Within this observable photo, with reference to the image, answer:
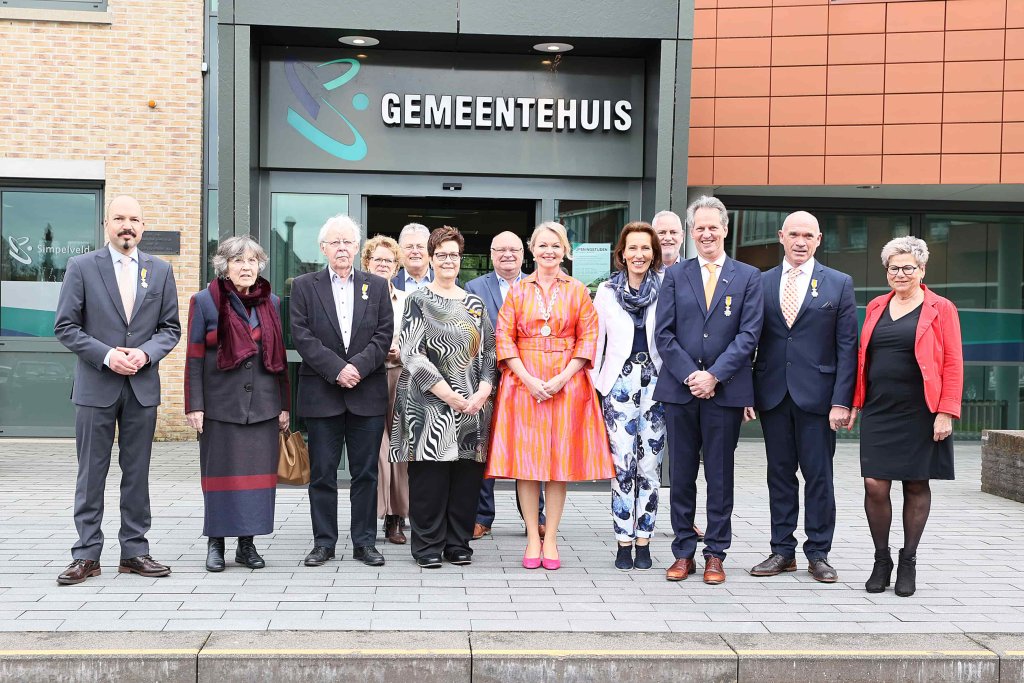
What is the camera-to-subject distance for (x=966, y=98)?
1175 cm

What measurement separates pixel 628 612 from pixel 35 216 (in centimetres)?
989

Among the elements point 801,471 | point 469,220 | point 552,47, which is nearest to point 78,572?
point 801,471

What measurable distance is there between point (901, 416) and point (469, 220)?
8095 mm

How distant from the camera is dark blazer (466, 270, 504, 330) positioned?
6867 mm

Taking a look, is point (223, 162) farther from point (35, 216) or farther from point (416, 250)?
point (35, 216)

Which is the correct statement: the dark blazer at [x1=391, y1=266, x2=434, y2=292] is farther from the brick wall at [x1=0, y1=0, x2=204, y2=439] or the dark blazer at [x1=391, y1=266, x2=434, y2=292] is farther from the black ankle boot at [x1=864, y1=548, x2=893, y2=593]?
the brick wall at [x1=0, y1=0, x2=204, y2=439]

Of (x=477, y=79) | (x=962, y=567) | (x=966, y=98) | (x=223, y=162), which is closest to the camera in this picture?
(x=962, y=567)

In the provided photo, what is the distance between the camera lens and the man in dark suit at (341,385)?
6.07m

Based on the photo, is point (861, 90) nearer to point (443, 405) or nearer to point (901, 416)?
point (901, 416)

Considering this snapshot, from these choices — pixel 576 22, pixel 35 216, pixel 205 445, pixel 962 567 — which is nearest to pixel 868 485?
pixel 962 567

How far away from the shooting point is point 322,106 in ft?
30.9

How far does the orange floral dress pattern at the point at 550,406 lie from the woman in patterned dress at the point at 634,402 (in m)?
0.10

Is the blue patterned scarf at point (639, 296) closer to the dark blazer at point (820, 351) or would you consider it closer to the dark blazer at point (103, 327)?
the dark blazer at point (820, 351)

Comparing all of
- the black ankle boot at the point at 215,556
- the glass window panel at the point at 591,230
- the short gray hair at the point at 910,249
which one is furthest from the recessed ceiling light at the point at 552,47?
the black ankle boot at the point at 215,556
